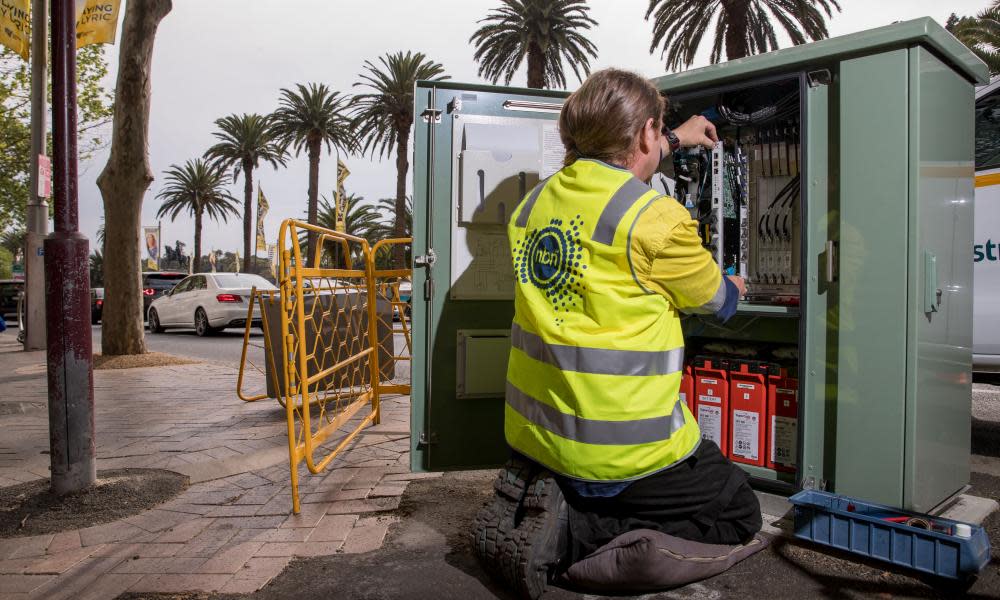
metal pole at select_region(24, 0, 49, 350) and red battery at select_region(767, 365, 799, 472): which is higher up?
metal pole at select_region(24, 0, 49, 350)

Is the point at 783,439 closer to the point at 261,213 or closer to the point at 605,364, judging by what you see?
the point at 605,364

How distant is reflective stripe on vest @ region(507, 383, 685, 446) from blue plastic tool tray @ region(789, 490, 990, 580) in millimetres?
1055

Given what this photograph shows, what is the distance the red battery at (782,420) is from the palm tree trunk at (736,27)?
56.0 ft

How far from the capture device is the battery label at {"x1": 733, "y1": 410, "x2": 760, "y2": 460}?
371cm

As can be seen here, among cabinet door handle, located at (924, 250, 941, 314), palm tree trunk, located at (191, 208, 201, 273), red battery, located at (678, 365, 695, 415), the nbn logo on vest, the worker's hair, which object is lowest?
red battery, located at (678, 365, 695, 415)

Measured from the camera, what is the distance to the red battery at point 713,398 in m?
3.84

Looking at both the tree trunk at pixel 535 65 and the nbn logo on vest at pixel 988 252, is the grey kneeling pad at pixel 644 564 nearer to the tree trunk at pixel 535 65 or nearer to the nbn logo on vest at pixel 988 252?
the nbn logo on vest at pixel 988 252

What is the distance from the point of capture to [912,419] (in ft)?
9.75

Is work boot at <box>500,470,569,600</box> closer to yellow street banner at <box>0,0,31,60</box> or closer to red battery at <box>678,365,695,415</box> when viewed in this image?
red battery at <box>678,365,695,415</box>

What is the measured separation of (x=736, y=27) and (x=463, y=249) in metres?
17.5

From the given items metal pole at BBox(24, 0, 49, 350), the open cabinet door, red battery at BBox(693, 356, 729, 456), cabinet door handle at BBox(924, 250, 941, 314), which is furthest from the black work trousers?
metal pole at BBox(24, 0, 49, 350)

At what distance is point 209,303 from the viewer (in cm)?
1781

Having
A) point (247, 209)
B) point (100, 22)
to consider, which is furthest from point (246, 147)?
point (100, 22)

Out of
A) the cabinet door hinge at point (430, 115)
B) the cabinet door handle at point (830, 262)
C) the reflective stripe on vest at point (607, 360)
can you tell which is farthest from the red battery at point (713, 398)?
the cabinet door hinge at point (430, 115)
